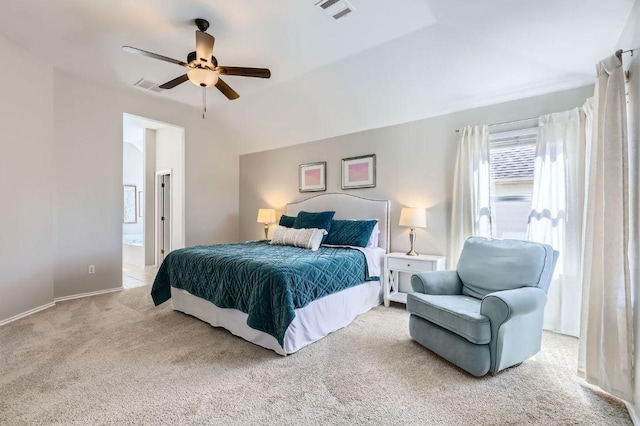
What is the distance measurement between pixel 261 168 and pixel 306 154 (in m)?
1.12

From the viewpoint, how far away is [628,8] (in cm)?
192

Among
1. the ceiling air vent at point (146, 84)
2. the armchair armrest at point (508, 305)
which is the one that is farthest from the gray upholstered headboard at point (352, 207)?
the ceiling air vent at point (146, 84)

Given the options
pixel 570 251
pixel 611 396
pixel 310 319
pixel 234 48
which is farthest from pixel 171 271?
pixel 570 251

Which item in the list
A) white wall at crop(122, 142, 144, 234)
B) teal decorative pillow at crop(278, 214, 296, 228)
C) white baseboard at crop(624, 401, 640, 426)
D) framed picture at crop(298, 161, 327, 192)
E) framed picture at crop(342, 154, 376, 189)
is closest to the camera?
white baseboard at crop(624, 401, 640, 426)

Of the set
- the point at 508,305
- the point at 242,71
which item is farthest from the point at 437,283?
the point at 242,71

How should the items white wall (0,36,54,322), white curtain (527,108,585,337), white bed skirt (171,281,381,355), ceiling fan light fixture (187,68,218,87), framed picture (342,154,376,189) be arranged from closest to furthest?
white bed skirt (171,281,381,355) → ceiling fan light fixture (187,68,218,87) → white curtain (527,108,585,337) → white wall (0,36,54,322) → framed picture (342,154,376,189)

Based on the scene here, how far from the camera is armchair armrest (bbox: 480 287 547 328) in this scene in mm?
2041

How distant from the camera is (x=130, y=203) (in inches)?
314

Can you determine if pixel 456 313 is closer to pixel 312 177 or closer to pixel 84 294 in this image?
pixel 312 177

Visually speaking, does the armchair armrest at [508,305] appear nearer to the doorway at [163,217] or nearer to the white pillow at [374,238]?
the white pillow at [374,238]

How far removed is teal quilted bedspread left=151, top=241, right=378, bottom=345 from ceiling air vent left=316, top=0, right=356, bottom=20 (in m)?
2.24

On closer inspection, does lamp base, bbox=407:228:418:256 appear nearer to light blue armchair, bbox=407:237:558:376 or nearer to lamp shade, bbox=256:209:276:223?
light blue armchair, bbox=407:237:558:376

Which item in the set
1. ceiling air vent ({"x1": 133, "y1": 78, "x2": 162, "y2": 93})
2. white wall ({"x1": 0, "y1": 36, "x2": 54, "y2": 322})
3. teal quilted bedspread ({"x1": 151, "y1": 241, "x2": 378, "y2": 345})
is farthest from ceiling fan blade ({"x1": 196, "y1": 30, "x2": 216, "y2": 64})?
white wall ({"x1": 0, "y1": 36, "x2": 54, "y2": 322})

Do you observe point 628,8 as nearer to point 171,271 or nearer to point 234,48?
point 234,48
